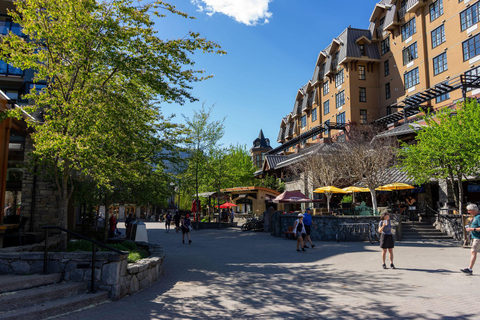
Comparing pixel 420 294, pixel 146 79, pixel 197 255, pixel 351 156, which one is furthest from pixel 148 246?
pixel 351 156

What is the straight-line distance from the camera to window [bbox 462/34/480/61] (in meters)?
27.5

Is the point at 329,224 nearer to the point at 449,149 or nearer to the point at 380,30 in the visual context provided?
the point at 449,149

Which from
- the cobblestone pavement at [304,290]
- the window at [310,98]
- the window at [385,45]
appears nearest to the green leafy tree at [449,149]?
the cobblestone pavement at [304,290]

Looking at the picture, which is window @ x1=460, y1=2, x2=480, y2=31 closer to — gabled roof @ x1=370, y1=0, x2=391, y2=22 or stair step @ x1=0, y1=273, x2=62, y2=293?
gabled roof @ x1=370, y1=0, x2=391, y2=22

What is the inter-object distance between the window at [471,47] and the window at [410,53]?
561 cm

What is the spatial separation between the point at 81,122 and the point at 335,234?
A: 1439cm

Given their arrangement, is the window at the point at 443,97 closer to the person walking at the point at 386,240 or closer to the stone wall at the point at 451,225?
the stone wall at the point at 451,225

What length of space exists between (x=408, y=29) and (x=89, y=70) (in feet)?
116

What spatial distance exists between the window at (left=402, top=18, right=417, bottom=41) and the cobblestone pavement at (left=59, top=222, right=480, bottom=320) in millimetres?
29447

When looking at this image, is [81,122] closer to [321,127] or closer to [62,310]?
[62,310]

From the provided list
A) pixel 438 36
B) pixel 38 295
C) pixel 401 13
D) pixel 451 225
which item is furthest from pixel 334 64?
pixel 38 295

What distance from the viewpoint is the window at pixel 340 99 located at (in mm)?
41656

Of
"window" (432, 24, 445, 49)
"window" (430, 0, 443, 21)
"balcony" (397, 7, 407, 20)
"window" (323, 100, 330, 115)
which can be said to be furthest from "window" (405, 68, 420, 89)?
"window" (323, 100, 330, 115)

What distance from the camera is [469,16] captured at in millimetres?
28375
